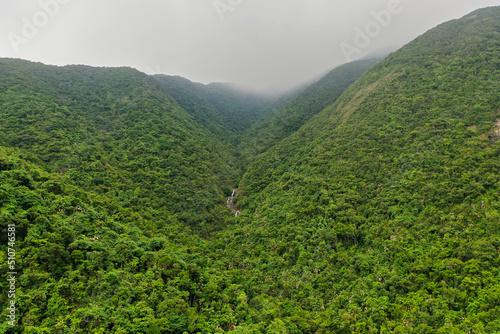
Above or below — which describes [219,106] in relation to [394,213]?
above

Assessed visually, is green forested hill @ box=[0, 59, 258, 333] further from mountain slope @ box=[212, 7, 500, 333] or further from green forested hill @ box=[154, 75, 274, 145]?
green forested hill @ box=[154, 75, 274, 145]

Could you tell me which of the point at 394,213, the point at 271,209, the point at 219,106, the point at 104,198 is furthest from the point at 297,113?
the point at 104,198

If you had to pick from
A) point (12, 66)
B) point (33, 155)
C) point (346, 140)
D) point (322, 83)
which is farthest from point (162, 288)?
A: point (322, 83)

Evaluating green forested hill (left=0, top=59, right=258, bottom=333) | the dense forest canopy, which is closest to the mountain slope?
the dense forest canopy

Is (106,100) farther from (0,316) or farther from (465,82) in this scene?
(465,82)

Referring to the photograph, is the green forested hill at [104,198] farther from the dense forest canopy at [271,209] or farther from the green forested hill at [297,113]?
the green forested hill at [297,113]

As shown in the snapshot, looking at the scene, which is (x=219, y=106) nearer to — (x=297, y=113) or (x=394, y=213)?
(x=297, y=113)
